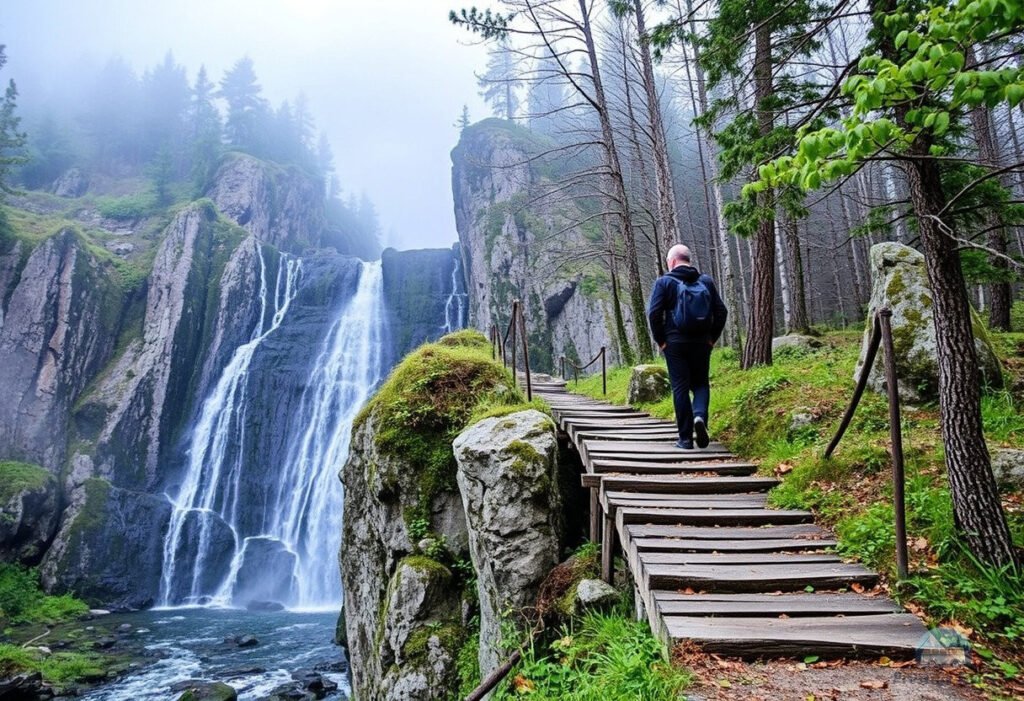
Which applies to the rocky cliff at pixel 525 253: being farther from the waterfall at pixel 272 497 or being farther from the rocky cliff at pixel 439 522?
the rocky cliff at pixel 439 522

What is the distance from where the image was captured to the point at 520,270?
33656mm

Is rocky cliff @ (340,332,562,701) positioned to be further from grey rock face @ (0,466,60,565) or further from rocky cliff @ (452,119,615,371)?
grey rock face @ (0,466,60,565)

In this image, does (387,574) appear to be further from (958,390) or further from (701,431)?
(958,390)

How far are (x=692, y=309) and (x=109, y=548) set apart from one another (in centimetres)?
2642

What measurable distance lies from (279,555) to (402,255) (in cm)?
2215

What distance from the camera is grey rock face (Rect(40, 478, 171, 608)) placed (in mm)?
21453

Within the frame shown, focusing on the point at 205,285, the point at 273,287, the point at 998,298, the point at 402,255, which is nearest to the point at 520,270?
the point at 402,255

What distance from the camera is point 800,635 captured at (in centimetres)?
283

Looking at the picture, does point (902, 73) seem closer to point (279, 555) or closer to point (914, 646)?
point (914, 646)

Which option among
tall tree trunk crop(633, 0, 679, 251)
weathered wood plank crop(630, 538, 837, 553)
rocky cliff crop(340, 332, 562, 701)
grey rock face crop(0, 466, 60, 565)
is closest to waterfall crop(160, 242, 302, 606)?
grey rock face crop(0, 466, 60, 565)

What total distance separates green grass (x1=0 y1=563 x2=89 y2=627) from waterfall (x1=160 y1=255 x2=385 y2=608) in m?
2.99

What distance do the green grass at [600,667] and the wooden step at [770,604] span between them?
26cm

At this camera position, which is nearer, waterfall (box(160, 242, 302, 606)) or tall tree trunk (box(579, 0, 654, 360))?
tall tree trunk (box(579, 0, 654, 360))

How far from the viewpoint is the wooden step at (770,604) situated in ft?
10.1
